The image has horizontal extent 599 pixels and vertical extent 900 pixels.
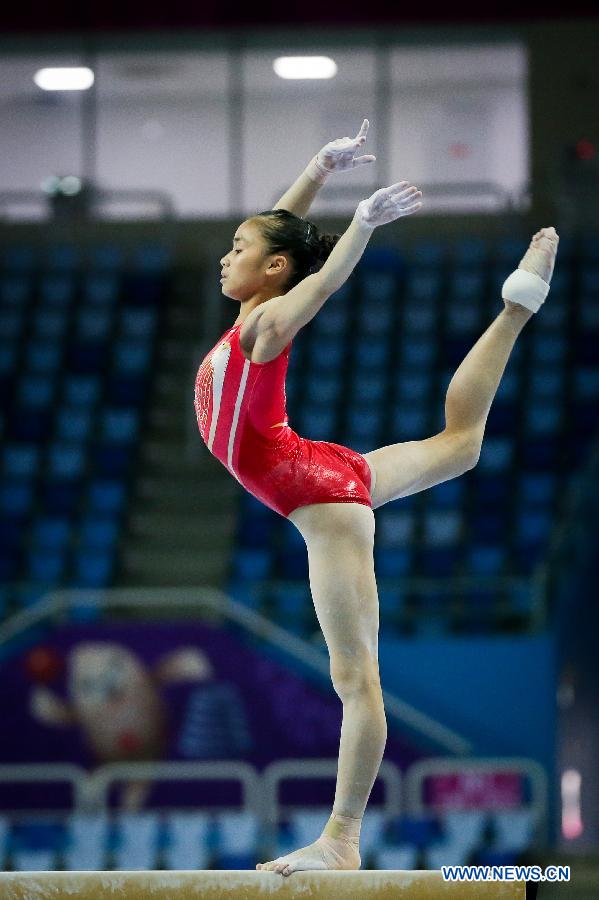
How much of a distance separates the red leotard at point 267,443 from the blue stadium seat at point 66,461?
28.6 feet

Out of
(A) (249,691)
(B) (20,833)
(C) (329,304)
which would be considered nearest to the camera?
(B) (20,833)

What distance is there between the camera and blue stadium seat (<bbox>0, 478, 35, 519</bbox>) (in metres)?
12.5

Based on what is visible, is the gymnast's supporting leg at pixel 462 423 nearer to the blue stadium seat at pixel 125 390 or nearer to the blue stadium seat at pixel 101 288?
the blue stadium seat at pixel 125 390

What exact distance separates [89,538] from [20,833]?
3446mm

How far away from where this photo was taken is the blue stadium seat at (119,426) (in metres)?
13.5

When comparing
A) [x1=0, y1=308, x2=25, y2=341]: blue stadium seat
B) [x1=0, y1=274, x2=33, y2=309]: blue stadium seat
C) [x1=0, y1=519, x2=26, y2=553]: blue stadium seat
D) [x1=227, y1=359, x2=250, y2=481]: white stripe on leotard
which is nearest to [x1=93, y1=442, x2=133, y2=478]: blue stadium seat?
[x1=0, y1=519, x2=26, y2=553]: blue stadium seat

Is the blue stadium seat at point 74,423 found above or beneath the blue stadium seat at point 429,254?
beneath

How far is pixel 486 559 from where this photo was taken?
1143 centimetres

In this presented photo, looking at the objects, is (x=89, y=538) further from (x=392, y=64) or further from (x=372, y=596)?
(x=372, y=596)

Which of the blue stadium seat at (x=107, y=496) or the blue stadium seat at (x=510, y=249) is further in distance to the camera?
the blue stadium seat at (x=510, y=249)

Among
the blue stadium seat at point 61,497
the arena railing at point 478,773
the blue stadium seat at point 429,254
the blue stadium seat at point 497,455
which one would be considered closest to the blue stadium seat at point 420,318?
the blue stadium seat at point 429,254

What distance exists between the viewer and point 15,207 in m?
15.9

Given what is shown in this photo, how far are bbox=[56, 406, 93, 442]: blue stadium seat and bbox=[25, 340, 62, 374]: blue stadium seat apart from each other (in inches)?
25.4

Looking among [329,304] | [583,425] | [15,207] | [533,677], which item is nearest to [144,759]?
[533,677]
